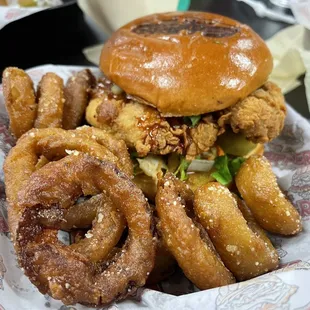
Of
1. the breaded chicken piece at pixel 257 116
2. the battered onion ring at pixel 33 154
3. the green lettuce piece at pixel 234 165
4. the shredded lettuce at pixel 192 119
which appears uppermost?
the battered onion ring at pixel 33 154

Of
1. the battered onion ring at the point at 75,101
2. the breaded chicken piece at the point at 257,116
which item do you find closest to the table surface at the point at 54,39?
the battered onion ring at the point at 75,101

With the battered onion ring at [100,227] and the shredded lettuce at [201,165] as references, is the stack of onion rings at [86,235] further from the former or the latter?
the shredded lettuce at [201,165]

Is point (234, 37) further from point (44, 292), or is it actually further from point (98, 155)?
point (44, 292)

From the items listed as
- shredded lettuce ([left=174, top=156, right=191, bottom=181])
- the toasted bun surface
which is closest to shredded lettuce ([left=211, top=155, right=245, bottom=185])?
shredded lettuce ([left=174, top=156, right=191, bottom=181])

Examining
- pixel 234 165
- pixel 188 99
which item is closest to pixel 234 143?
pixel 234 165

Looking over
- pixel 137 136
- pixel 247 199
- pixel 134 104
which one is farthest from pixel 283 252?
pixel 134 104

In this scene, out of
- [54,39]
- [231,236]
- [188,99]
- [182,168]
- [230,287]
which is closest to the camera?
[230,287]

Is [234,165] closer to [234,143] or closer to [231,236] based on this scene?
[234,143]
